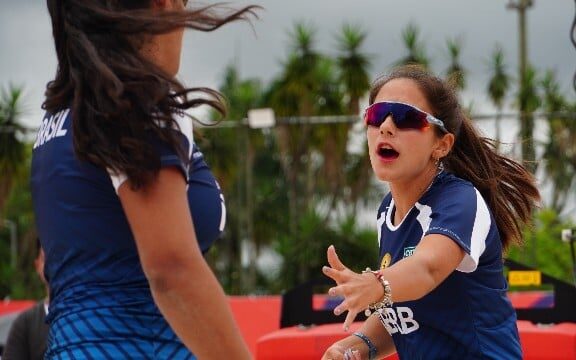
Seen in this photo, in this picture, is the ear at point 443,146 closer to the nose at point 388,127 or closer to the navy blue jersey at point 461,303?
the navy blue jersey at point 461,303

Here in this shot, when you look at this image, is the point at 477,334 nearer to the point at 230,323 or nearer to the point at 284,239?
the point at 230,323

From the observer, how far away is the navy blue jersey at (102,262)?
2.29m

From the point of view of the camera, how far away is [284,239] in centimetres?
1709

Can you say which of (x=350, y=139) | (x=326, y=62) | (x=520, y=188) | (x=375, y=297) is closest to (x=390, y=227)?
(x=520, y=188)

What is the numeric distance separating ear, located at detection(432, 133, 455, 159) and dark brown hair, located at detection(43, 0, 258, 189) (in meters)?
1.43

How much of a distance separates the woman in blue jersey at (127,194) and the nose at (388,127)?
121cm

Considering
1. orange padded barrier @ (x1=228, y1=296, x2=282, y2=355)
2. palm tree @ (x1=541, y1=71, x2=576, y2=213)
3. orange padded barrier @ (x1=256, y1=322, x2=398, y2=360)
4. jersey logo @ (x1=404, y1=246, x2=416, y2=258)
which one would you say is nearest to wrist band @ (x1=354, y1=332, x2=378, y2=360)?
jersey logo @ (x1=404, y1=246, x2=416, y2=258)

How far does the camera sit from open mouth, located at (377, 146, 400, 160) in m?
3.53

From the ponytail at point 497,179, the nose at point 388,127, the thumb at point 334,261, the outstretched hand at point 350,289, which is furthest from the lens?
the ponytail at point 497,179

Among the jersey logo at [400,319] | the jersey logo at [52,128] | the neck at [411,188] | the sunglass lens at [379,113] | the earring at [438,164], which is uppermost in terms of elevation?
the jersey logo at [52,128]

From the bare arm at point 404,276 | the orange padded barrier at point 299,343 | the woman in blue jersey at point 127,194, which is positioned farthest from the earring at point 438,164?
the orange padded barrier at point 299,343

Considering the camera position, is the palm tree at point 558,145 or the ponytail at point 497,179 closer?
the ponytail at point 497,179

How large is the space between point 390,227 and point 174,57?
1.49 m

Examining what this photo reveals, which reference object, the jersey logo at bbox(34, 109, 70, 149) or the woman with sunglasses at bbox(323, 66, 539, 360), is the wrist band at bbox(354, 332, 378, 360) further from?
the jersey logo at bbox(34, 109, 70, 149)
